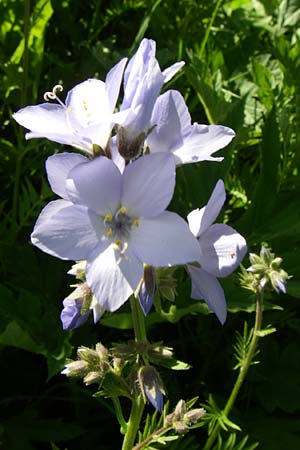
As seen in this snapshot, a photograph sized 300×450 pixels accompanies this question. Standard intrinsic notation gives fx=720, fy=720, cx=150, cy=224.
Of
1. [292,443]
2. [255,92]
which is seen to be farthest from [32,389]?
[255,92]

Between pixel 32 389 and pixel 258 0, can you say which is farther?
pixel 258 0

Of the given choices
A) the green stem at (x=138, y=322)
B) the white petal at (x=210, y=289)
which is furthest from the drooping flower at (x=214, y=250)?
the green stem at (x=138, y=322)

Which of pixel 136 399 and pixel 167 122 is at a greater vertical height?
pixel 167 122

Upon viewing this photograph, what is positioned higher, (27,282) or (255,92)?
(255,92)

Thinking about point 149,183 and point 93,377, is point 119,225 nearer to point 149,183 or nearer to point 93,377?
point 149,183

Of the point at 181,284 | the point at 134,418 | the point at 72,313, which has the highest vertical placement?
the point at 72,313

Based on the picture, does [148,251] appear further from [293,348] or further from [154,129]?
[293,348]

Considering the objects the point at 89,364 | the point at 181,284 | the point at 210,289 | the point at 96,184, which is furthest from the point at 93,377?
the point at 181,284
